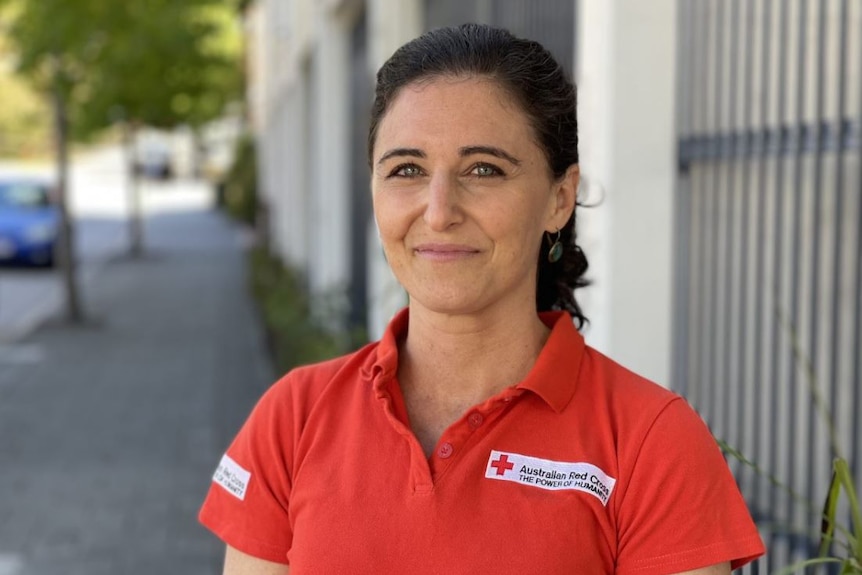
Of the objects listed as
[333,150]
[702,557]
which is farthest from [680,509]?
[333,150]

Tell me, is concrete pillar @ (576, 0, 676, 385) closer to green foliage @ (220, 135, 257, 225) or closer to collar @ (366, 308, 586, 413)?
collar @ (366, 308, 586, 413)

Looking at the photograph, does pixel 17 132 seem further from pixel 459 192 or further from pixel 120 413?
pixel 459 192

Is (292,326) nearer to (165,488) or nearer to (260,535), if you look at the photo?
Result: (165,488)

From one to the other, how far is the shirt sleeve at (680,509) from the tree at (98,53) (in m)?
12.4

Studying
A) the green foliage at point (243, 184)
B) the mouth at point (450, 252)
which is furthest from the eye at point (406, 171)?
the green foliage at point (243, 184)

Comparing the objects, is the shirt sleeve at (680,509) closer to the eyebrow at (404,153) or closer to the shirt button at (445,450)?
the shirt button at (445,450)

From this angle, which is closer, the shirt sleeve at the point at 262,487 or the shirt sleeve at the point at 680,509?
the shirt sleeve at the point at 680,509

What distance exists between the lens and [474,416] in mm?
1987

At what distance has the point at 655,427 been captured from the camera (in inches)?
72.1

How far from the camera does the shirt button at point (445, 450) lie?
6.40ft

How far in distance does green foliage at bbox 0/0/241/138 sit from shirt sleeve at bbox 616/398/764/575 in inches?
489

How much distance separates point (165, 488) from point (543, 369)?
5.73 meters

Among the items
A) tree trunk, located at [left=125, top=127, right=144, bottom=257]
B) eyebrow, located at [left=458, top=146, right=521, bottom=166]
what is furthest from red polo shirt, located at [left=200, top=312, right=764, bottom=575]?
tree trunk, located at [left=125, top=127, right=144, bottom=257]

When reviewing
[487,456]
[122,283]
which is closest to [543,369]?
[487,456]
